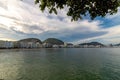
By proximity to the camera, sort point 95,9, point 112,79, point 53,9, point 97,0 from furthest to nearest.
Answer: point 112,79
point 53,9
point 95,9
point 97,0

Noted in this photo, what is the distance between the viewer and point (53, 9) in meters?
10.9

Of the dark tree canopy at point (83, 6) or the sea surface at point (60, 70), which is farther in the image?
the sea surface at point (60, 70)

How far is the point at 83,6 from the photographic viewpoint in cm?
1002

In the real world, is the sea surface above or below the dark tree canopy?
below

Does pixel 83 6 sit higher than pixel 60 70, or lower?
higher

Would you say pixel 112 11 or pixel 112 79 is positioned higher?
pixel 112 11

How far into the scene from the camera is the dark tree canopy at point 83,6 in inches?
372

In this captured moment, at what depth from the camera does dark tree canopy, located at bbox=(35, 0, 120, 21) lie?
9453mm

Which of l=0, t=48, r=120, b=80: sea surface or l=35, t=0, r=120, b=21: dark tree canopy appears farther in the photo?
l=0, t=48, r=120, b=80: sea surface

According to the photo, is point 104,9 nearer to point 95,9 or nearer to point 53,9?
point 95,9

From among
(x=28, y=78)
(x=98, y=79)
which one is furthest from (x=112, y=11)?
(x=28, y=78)

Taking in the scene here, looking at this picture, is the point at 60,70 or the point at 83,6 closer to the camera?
the point at 83,6

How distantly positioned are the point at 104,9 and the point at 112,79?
27916mm

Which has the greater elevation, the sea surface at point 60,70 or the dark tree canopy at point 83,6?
the dark tree canopy at point 83,6
